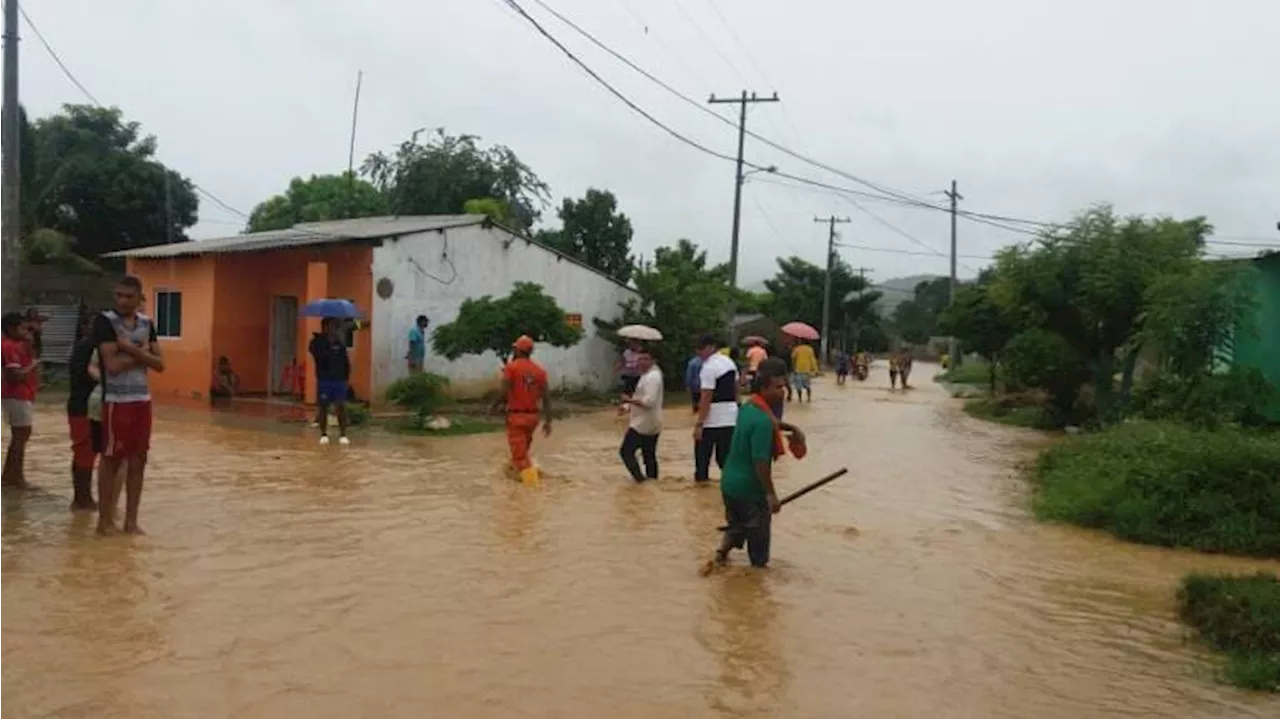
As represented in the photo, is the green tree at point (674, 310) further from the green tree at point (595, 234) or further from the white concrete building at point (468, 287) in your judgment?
the green tree at point (595, 234)

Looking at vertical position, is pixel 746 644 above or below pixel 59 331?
below

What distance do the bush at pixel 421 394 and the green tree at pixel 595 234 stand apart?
2655 centimetres

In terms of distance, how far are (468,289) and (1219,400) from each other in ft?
45.0

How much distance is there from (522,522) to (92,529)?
11.2 ft

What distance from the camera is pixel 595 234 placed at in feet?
146

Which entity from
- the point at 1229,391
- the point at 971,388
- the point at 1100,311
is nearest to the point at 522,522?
the point at 1229,391

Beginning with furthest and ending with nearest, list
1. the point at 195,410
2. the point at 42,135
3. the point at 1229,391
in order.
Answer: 1. the point at 42,135
2. the point at 195,410
3. the point at 1229,391

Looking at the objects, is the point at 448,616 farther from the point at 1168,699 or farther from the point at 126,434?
the point at 1168,699

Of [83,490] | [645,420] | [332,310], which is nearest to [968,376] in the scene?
[332,310]

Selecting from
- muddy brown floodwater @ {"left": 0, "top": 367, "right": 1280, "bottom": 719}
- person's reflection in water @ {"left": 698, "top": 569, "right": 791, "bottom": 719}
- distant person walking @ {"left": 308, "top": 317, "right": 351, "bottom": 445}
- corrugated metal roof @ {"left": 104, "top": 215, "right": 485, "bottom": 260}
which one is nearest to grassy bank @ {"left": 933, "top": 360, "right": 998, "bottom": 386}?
corrugated metal roof @ {"left": 104, "top": 215, "right": 485, "bottom": 260}

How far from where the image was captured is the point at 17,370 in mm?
9961

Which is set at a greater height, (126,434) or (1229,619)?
(126,434)

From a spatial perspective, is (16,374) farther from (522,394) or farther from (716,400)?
(716,400)

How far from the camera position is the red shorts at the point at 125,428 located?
831 centimetres
